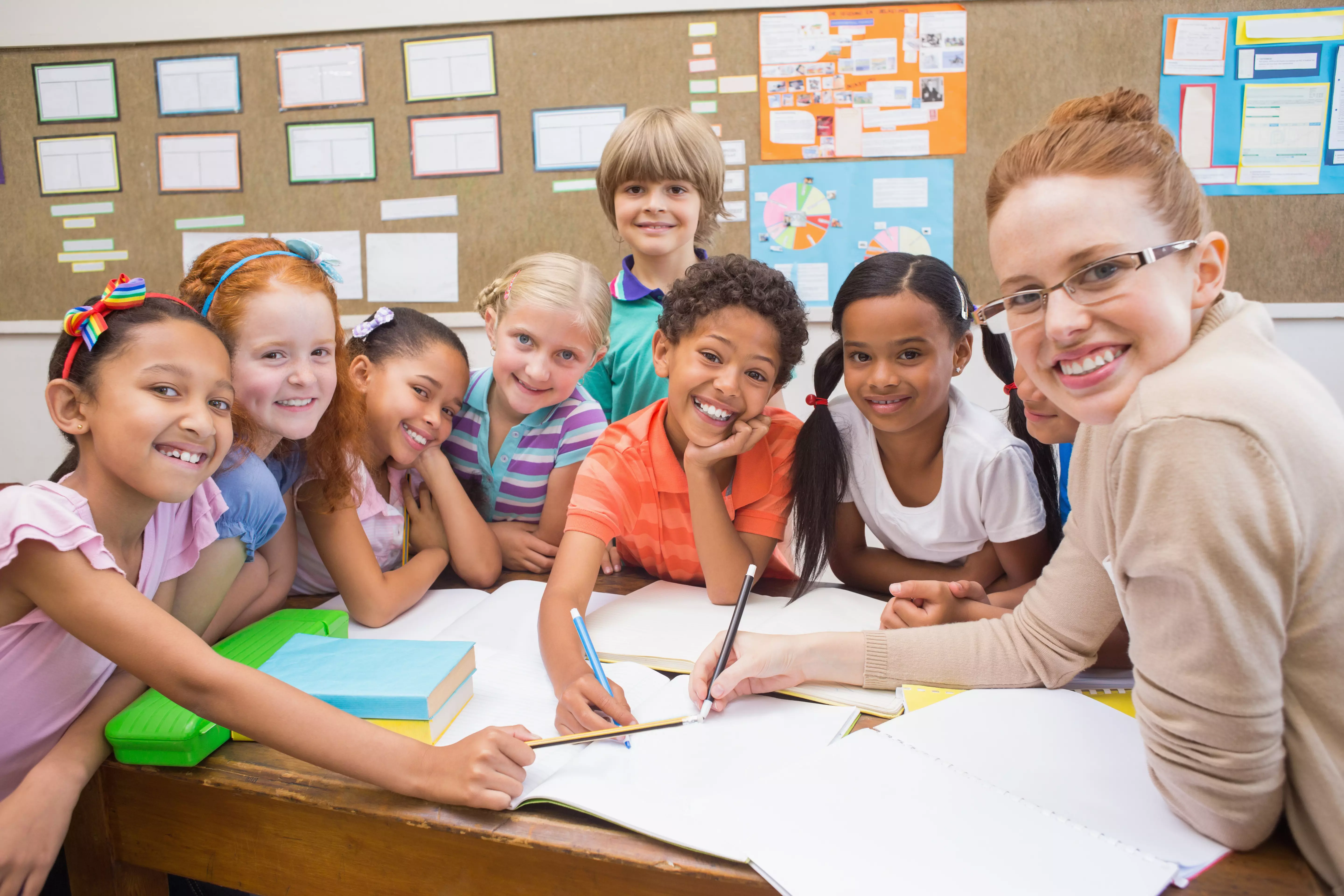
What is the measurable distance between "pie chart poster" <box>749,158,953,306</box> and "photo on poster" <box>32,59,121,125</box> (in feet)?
7.80

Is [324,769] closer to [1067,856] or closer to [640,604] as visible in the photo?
[640,604]

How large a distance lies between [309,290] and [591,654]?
65 cm

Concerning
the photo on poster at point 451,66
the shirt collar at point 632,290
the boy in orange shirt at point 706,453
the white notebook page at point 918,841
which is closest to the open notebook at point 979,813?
the white notebook page at point 918,841

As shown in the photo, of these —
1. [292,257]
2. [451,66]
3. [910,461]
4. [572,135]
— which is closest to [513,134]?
[572,135]

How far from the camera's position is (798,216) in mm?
2658

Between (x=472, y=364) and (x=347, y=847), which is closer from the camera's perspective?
(x=347, y=847)

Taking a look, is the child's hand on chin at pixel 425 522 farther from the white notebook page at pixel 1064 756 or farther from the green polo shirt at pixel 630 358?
the white notebook page at pixel 1064 756

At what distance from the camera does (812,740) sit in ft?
2.36

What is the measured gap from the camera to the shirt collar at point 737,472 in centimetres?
129

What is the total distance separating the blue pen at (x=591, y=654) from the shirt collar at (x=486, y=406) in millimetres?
671

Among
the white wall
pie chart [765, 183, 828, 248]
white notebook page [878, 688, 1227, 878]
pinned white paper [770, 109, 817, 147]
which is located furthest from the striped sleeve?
pinned white paper [770, 109, 817, 147]

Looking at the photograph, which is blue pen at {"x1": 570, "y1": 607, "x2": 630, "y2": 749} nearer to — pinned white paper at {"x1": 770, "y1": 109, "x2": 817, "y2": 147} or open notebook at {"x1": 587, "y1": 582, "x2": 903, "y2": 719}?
open notebook at {"x1": 587, "y1": 582, "x2": 903, "y2": 719}

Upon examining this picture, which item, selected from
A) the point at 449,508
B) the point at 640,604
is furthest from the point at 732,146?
the point at 640,604

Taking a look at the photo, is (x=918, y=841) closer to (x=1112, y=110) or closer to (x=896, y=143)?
(x=1112, y=110)
